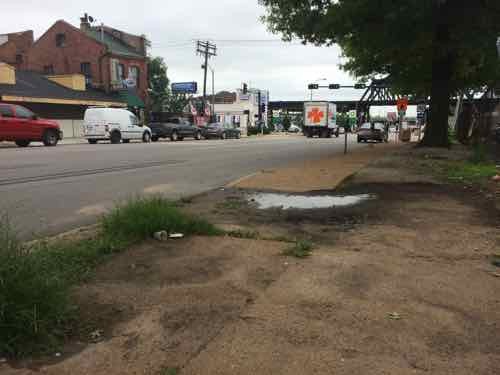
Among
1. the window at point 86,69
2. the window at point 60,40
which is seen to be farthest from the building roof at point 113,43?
the window at point 86,69

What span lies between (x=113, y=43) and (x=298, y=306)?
5150cm

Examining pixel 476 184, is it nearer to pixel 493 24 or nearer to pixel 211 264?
pixel 211 264

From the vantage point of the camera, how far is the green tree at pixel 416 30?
15.2m

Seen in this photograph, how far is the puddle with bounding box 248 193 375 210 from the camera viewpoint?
24.6ft

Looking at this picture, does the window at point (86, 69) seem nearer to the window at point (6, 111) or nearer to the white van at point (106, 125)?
the white van at point (106, 125)

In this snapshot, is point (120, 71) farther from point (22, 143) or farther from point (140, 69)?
point (22, 143)

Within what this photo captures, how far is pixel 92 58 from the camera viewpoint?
46.6 m

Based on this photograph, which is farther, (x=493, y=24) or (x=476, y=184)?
(x=493, y=24)

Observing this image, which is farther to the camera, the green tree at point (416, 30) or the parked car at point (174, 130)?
the parked car at point (174, 130)

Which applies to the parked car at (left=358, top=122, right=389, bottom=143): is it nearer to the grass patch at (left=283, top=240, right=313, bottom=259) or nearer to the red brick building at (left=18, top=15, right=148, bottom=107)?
the red brick building at (left=18, top=15, right=148, bottom=107)

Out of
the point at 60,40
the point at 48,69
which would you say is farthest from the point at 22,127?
the point at 48,69

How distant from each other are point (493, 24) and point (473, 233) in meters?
12.8

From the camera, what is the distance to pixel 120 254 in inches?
185

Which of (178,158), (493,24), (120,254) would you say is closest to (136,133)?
(178,158)
